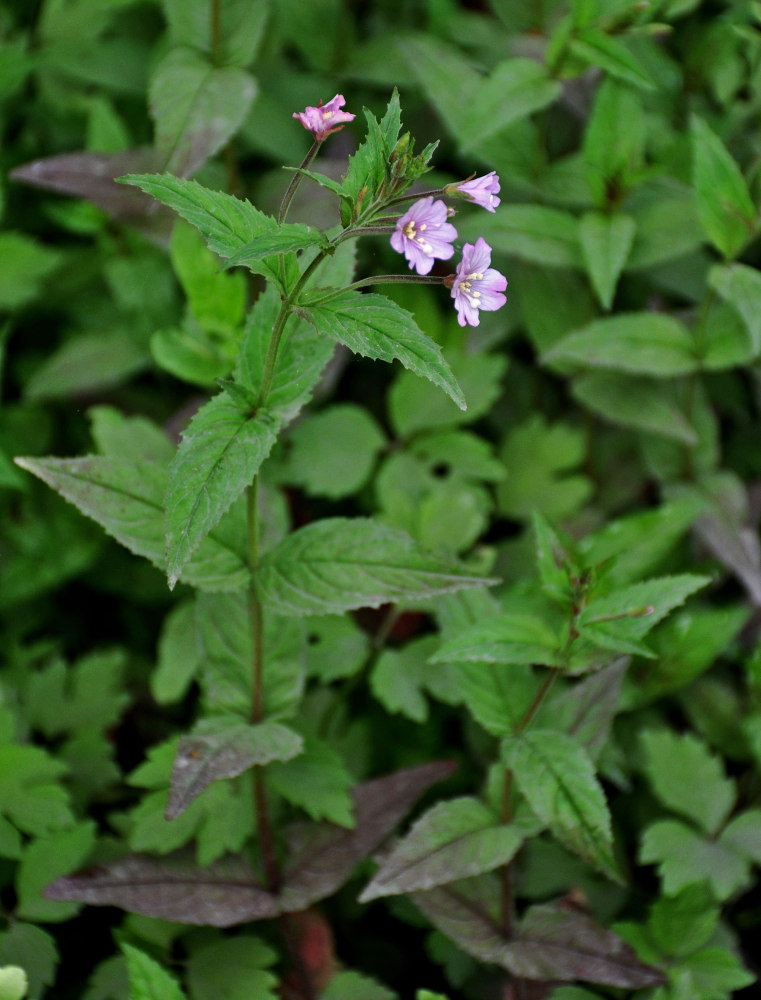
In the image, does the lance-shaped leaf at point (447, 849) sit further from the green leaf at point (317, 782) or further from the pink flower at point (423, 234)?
the pink flower at point (423, 234)

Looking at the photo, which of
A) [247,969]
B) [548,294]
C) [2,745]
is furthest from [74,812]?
[548,294]

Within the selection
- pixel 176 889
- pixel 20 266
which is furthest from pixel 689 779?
pixel 20 266

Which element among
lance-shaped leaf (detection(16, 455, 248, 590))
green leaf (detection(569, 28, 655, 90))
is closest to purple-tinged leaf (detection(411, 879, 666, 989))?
lance-shaped leaf (detection(16, 455, 248, 590))

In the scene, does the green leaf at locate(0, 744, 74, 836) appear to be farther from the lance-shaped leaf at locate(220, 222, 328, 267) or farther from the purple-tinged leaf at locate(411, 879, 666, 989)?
the lance-shaped leaf at locate(220, 222, 328, 267)

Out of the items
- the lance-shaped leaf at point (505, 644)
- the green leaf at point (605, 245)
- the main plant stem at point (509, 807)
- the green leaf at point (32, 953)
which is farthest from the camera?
the green leaf at point (605, 245)

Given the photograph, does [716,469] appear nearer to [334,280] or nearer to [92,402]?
[334,280]

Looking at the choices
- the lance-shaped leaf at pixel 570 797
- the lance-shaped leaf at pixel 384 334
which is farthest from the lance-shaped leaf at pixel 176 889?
the lance-shaped leaf at pixel 384 334
